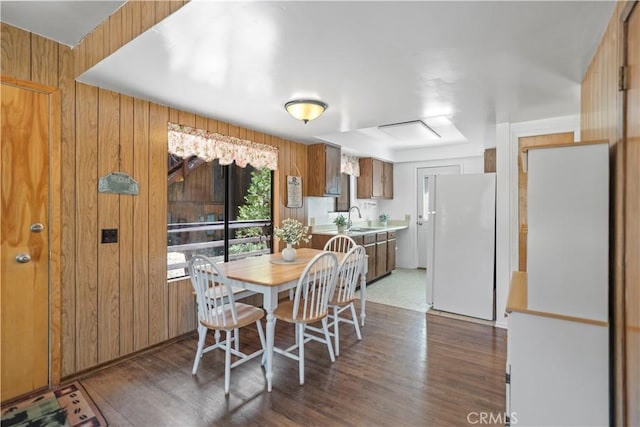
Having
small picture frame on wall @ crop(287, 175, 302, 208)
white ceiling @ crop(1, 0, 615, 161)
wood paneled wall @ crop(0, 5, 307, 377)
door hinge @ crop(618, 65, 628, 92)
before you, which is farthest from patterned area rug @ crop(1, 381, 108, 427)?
door hinge @ crop(618, 65, 628, 92)

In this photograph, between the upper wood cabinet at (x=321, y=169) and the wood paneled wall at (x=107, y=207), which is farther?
the upper wood cabinet at (x=321, y=169)

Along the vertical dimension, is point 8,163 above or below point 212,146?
below

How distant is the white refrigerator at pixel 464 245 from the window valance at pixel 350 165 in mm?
1841

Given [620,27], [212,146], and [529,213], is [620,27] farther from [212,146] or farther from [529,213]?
[212,146]

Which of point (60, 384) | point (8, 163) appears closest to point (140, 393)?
point (60, 384)

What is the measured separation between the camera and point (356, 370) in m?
2.43

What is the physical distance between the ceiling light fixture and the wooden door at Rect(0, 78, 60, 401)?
1.66m

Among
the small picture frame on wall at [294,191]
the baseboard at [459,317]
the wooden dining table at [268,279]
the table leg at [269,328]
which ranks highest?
the small picture frame on wall at [294,191]

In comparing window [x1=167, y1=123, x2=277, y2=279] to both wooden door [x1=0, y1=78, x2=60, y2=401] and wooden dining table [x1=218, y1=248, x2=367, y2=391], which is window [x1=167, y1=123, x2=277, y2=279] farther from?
wooden door [x1=0, y1=78, x2=60, y2=401]

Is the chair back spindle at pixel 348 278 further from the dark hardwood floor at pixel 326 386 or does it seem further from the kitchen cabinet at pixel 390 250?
the kitchen cabinet at pixel 390 250

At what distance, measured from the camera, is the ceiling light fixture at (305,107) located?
2.62m

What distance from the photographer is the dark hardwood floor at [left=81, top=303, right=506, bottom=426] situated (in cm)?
191

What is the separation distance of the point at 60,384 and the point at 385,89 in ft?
10.5

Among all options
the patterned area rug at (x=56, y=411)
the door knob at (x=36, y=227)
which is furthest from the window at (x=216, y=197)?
the patterned area rug at (x=56, y=411)
